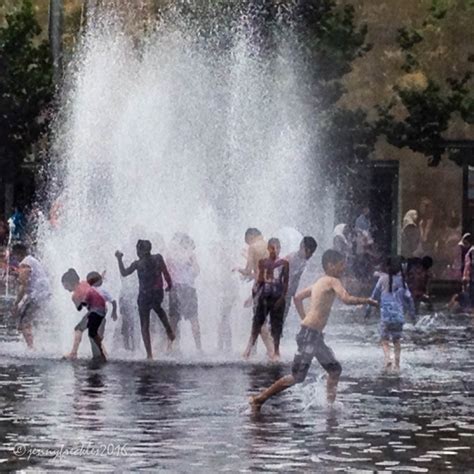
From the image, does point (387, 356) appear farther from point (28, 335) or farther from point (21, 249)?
point (21, 249)

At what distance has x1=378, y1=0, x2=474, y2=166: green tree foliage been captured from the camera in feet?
170

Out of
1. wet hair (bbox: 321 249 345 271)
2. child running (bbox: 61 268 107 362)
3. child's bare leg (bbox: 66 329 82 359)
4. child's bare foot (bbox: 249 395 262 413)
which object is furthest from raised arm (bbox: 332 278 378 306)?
child's bare leg (bbox: 66 329 82 359)

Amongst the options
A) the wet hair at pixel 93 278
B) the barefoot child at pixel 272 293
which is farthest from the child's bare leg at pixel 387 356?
the wet hair at pixel 93 278

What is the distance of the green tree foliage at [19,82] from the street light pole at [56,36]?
137 cm

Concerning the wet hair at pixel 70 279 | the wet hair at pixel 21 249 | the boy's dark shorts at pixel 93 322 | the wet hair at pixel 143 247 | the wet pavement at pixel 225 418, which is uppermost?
the wet hair at pixel 21 249

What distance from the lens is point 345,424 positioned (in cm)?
1730

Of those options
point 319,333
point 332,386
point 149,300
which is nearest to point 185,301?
point 149,300

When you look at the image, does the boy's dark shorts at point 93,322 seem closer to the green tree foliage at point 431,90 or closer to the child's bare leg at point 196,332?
the child's bare leg at point 196,332

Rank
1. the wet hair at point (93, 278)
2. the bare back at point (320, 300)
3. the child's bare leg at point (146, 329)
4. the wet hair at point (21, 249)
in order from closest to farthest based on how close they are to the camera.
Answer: the bare back at point (320, 300)
the wet hair at point (93, 278)
the child's bare leg at point (146, 329)
the wet hair at point (21, 249)

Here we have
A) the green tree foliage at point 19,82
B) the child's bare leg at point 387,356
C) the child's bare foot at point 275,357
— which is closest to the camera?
the child's bare leg at point 387,356

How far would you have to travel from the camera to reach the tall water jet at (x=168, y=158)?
97.4 feet

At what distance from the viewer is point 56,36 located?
52.9 m

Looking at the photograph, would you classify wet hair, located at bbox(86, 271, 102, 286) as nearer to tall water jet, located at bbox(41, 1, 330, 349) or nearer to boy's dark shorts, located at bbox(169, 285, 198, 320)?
boy's dark shorts, located at bbox(169, 285, 198, 320)

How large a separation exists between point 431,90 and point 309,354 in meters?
34.9
